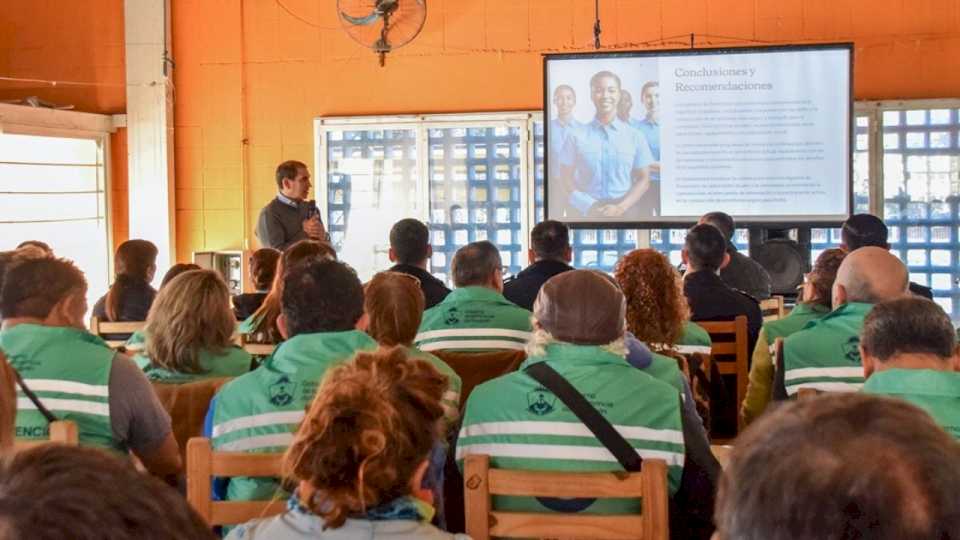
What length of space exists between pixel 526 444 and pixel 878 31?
19.8ft

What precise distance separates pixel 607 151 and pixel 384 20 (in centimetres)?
189

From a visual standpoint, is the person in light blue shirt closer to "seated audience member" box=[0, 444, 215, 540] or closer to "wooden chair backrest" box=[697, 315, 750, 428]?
"wooden chair backrest" box=[697, 315, 750, 428]

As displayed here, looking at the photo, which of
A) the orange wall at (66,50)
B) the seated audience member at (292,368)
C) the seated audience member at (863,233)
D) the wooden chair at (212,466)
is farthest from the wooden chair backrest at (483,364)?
A: the orange wall at (66,50)

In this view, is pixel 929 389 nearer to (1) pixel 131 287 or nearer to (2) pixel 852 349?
(2) pixel 852 349

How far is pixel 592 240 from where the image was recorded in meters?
8.46

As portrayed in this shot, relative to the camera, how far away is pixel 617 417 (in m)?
2.67

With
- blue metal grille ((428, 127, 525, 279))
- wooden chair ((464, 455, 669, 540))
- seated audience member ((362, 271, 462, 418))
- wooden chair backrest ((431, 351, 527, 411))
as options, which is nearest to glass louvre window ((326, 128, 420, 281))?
blue metal grille ((428, 127, 525, 279))

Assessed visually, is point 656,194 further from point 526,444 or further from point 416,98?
point 526,444

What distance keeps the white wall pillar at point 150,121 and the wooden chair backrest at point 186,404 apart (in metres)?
5.60

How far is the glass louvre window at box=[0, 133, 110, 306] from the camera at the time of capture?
7.92 meters

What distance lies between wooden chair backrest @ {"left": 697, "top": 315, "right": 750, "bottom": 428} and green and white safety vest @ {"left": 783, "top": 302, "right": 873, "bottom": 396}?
87cm

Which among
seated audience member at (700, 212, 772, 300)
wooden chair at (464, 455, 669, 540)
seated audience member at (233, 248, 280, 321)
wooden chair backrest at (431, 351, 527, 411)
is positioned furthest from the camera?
seated audience member at (700, 212, 772, 300)

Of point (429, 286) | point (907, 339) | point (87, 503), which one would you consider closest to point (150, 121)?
point (429, 286)

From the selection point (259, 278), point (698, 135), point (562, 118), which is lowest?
point (259, 278)
